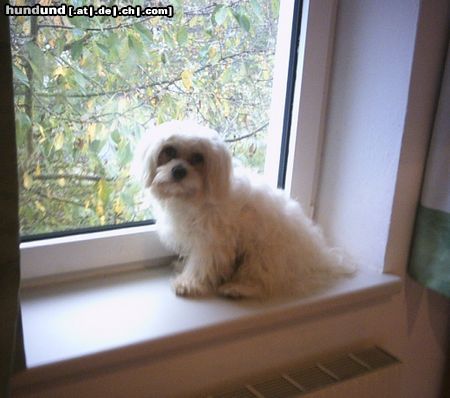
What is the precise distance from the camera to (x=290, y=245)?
1075 millimetres

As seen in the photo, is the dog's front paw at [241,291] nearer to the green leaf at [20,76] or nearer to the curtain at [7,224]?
the curtain at [7,224]

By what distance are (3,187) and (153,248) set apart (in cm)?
56

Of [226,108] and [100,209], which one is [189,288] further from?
[226,108]

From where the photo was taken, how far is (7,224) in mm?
617

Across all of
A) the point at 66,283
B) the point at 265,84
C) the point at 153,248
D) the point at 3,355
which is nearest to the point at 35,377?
the point at 3,355

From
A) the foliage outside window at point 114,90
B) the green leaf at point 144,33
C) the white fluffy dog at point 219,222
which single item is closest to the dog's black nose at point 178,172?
the white fluffy dog at point 219,222

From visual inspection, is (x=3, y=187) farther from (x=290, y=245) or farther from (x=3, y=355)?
(x=290, y=245)

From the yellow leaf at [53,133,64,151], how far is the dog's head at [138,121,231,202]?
17 cm

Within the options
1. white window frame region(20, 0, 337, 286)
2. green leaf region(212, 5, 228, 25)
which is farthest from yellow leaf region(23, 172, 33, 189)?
green leaf region(212, 5, 228, 25)

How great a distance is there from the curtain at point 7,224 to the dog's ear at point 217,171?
0.44 meters

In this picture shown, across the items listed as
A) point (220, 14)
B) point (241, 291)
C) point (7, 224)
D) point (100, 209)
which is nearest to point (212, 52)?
point (220, 14)

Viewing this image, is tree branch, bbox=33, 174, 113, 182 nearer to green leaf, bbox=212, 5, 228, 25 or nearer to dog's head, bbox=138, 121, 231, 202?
dog's head, bbox=138, 121, 231, 202

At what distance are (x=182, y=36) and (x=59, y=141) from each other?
35 cm

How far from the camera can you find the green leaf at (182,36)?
3.42ft
